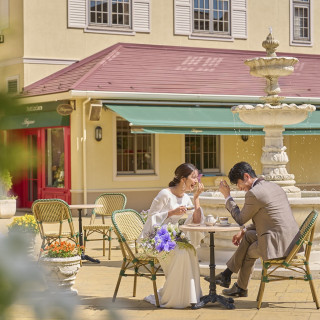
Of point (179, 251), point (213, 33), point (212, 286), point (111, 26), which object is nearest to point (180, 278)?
point (179, 251)

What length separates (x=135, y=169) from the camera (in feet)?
62.3

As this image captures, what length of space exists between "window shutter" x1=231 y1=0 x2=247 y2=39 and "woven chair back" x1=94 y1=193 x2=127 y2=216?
1155cm

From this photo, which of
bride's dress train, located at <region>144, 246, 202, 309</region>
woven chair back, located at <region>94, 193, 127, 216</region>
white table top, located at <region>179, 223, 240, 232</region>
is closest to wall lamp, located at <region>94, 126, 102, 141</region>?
woven chair back, located at <region>94, 193, 127, 216</region>

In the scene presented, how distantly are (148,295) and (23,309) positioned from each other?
6.67 m

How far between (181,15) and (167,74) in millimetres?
2685

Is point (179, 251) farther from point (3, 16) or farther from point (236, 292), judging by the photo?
point (3, 16)

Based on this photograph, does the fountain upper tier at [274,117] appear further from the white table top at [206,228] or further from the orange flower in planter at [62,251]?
the orange flower in planter at [62,251]

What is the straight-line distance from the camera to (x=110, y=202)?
1185 centimetres

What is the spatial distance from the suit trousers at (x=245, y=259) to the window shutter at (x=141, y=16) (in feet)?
47.7

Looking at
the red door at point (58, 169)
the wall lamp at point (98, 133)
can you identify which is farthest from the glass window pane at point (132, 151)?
the red door at point (58, 169)

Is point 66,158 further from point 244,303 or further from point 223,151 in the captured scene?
point 244,303

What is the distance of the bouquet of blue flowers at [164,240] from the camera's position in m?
6.47

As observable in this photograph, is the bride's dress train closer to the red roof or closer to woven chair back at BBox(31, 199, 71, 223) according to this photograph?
woven chair back at BBox(31, 199, 71, 223)

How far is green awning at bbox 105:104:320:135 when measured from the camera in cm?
1709
